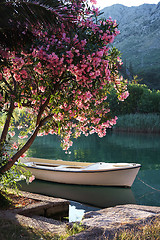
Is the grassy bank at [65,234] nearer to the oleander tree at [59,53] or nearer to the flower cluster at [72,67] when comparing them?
the oleander tree at [59,53]

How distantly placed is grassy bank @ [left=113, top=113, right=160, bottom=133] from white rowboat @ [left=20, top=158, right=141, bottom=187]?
2728cm

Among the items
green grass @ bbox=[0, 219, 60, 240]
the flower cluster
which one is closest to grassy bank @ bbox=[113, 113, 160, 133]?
the flower cluster

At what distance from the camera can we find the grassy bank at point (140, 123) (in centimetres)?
3775

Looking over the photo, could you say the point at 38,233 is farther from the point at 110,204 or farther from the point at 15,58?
the point at 110,204

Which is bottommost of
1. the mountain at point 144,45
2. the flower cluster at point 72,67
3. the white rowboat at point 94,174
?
the white rowboat at point 94,174

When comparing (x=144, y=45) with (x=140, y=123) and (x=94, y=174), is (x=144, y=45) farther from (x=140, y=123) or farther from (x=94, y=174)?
(x=94, y=174)

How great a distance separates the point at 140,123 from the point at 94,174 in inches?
1139

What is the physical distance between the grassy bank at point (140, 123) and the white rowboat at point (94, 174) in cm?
2728

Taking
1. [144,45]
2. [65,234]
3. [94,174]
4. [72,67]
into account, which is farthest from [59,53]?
[144,45]

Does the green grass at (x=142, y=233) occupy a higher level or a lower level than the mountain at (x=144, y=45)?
lower

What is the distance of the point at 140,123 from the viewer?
38.9 m

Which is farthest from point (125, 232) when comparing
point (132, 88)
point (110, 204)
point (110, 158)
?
point (132, 88)

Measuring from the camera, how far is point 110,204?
31.9ft

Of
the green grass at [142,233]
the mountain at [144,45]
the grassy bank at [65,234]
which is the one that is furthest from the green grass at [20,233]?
the mountain at [144,45]
